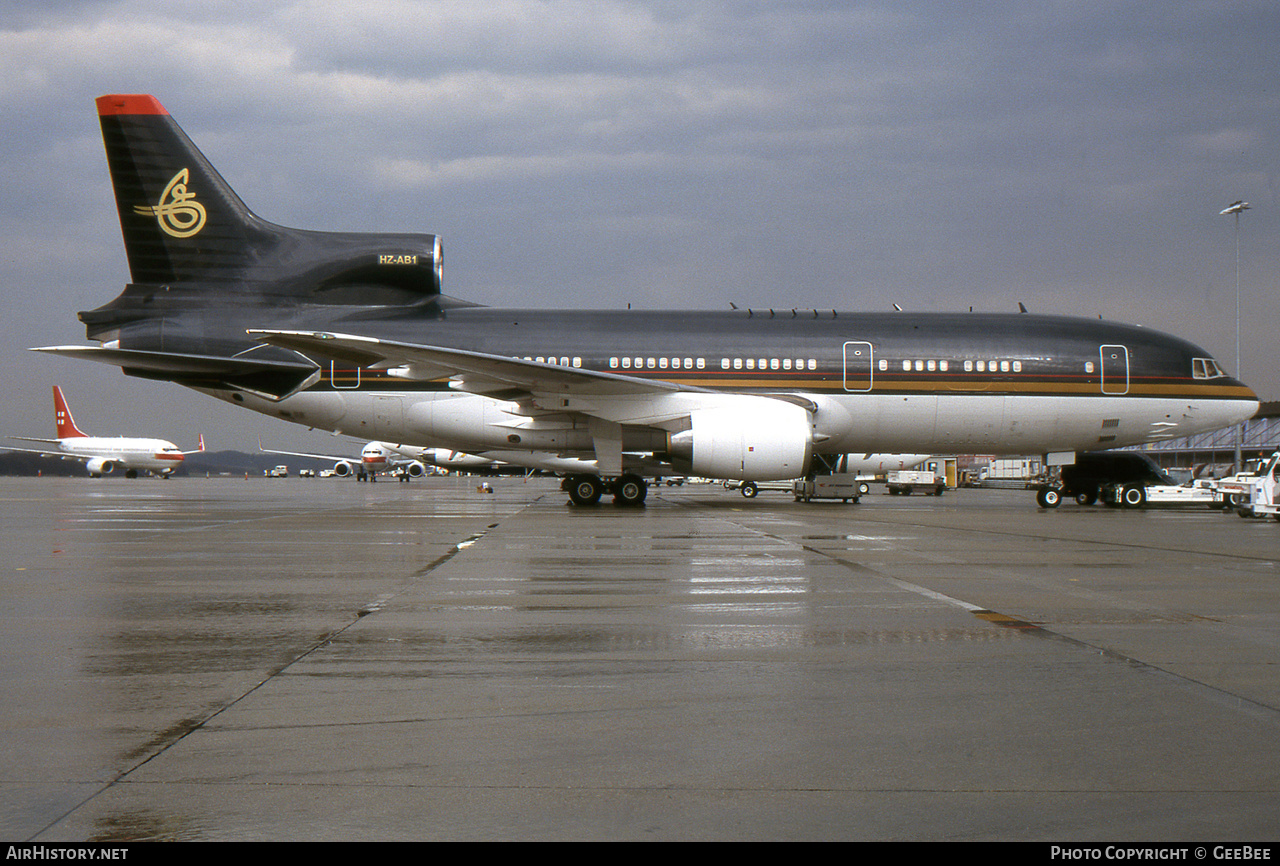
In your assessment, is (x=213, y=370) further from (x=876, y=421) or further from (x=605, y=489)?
(x=876, y=421)

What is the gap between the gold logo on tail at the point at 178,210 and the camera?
2059cm

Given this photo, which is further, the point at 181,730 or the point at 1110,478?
the point at 1110,478

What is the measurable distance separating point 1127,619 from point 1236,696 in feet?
7.14

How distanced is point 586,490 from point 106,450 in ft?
216

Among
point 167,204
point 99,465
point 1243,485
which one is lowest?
point 1243,485

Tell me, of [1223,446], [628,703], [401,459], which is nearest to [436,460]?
[401,459]

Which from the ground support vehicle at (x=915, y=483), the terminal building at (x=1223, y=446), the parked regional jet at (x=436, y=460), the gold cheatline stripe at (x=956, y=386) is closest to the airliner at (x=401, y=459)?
the parked regional jet at (x=436, y=460)

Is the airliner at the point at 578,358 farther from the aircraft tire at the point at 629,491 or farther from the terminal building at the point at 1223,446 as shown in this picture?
the terminal building at the point at 1223,446

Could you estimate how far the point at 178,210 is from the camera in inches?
815

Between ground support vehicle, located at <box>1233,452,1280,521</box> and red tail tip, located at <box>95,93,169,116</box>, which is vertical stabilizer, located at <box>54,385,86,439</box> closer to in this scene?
red tail tip, located at <box>95,93,169,116</box>

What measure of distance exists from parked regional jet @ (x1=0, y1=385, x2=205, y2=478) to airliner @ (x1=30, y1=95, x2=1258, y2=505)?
5655 centimetres

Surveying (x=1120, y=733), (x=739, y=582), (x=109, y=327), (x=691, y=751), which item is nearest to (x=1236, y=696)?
(x=1120, y=733)

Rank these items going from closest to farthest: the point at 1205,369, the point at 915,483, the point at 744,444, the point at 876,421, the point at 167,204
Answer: the point at 744,444 → the point at 167,204 → the point at 876,421 → the point at 1205,369 → the point at 915,483
